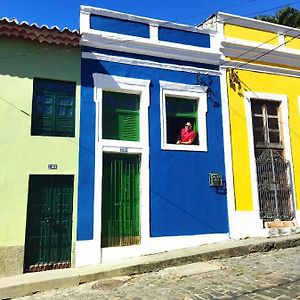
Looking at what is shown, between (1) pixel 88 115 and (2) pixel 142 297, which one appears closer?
(2) pixel 142 297

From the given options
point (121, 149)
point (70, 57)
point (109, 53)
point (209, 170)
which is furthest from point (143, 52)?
point (209, 170)

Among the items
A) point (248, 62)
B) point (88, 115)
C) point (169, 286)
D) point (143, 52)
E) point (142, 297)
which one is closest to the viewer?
point (142, 297)

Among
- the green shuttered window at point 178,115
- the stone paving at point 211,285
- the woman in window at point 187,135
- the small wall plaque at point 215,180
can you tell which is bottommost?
the stone paving at point 211,285

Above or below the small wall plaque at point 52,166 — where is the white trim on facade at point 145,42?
above

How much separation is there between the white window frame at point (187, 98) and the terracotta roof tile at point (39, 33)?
2.53m

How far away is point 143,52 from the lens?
962 centimetres

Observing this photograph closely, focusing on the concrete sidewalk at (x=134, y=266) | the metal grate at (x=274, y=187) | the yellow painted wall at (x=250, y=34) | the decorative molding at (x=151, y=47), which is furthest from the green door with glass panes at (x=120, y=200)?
the yellow painted wall at (x=250, y=34)

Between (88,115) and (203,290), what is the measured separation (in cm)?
475

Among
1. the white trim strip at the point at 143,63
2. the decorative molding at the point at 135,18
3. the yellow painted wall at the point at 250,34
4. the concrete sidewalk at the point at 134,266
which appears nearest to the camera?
the concrete sidewalk at the point at 134,266

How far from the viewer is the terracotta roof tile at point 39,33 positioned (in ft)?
26.9

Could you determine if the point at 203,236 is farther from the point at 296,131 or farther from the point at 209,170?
the point at 296,131

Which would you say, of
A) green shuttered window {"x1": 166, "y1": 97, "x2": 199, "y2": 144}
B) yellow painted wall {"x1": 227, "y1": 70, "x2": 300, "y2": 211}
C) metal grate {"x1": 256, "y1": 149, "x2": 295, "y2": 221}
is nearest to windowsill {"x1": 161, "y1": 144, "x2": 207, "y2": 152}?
green shuttered window {"x1": 166, "y1": 97, "x2": 199, "y2": 144}

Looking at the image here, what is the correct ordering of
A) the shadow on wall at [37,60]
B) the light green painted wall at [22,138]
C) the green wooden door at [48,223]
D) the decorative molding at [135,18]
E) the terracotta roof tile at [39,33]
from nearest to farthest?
the light green painted wall at [22,138] < the green wooden door at [48,223] < the terracotta roof tile at [39,33] < the shadow on wall at [37,60] < the decorative molding at [135,18]

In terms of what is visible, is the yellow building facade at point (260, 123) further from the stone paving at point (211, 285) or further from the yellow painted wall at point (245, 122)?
the stone paving at point (211, 285)
